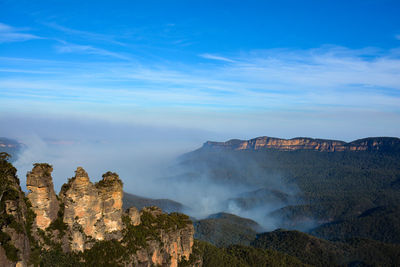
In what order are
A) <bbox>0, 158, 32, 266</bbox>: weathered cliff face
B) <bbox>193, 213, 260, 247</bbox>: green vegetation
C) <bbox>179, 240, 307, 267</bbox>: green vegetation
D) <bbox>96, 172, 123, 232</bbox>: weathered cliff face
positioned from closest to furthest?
1. <bbox>0, 158, 32, 266</bbox>: weathered cliff face
2. <bbox>96, 172, 123, 232</bbox>: weathered cliff face
3. <bbox>179, 240, 307, 267</bbox>: green vegetation
4. <bbox>193, 213, 260, 247</bbox>: green vegetation

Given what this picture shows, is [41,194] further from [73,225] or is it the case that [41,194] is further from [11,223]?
[11,223]

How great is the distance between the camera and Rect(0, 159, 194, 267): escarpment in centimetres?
3281

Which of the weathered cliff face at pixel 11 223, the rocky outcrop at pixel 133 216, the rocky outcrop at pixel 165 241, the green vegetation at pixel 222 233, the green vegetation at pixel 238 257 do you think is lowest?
the green vegetation at pixel 222 233

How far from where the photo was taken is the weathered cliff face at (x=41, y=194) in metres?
39.2

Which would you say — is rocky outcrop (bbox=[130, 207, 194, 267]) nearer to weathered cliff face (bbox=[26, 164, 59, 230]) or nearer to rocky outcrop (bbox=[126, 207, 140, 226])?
rocky outcrop (bbox=[126, 207, 140, 226])

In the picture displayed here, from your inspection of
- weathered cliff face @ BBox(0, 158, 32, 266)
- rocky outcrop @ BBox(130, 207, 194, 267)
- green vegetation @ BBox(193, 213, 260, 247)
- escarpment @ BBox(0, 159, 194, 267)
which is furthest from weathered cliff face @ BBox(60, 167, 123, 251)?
green vegetation @ BBox(193, 213, 260, 247)

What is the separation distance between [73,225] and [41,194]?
6.43 m

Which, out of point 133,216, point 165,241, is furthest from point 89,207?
point 165,241

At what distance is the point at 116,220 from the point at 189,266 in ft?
74.4

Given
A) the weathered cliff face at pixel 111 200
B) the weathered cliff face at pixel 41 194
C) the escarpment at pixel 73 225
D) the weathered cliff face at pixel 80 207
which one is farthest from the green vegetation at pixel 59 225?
the weathered cliff face at pixel 111 200

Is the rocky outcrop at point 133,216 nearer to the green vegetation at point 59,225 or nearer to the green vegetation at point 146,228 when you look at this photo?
the green vegetation at point 146,228

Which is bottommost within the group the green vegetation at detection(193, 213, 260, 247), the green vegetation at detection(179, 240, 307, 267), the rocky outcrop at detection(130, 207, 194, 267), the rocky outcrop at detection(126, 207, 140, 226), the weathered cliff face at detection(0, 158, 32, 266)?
the green vegetation at detection(193, 213, 260, 247)

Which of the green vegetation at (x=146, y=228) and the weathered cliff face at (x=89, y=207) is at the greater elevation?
the weathered cliff face at (x=89, y=207)

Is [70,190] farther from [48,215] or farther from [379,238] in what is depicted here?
[379,238]
